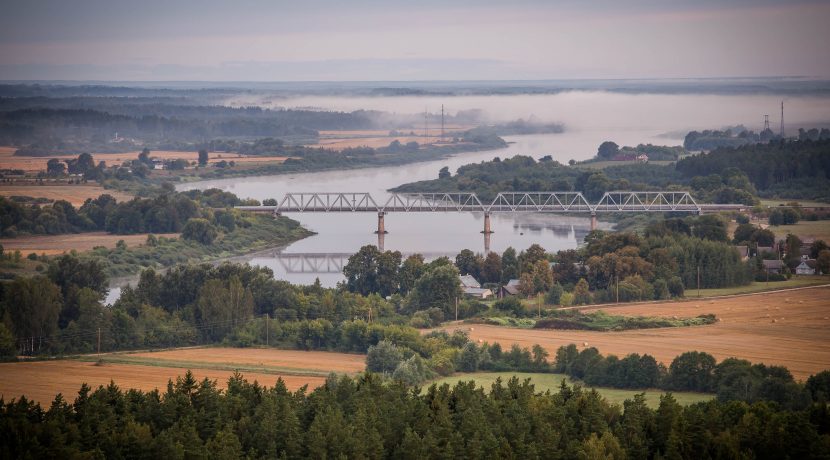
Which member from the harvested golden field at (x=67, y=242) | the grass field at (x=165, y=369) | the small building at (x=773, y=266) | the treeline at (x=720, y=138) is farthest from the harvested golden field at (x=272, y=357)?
the treeline at (x=720, y=138)

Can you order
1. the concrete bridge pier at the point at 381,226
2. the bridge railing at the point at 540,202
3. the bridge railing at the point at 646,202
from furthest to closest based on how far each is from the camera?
the bridge railing at the point at 540,202 < the bridge railing at the point at 646,202 < the concrete bridge pier at the point at 381,226

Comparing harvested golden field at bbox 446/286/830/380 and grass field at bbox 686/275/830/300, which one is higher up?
grass field at bbox 686/275/830/300

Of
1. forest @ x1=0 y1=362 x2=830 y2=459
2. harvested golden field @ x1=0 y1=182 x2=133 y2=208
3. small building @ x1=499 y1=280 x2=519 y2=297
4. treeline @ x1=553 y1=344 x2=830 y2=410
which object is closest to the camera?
forest @ x1=0 y1=362 x2=830 y2=459

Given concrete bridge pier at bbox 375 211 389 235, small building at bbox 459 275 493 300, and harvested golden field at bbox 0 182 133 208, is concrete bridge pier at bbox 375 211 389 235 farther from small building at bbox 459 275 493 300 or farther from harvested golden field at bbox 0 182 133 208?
small building at bbox 459 275 493 300

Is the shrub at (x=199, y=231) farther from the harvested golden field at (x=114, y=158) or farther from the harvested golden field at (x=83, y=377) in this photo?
the harvested golden field at (x=114, y=158)

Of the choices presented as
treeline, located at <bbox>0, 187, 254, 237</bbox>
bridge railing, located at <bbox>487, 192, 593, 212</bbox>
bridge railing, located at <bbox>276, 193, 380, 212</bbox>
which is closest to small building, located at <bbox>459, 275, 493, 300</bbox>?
treeline, located at <bbox>0, 187, 254, 237</bbox>

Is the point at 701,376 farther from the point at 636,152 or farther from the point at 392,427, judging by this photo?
the point at 636,152

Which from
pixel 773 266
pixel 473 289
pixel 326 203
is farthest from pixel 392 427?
pixel 326 203
